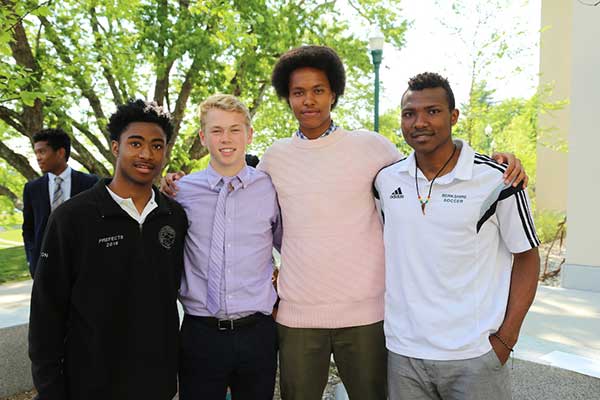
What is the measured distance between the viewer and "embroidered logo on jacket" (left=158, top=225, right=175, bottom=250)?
2631 mm

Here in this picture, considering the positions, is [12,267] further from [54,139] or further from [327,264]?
[327,264]

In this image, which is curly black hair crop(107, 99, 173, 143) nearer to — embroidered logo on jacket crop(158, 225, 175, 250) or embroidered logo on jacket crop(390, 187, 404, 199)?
embroidered logo on jacket crop(158, 225, 175, 250)

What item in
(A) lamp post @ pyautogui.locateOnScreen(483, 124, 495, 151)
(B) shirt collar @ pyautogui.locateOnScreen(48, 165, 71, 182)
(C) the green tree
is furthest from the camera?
(A) lamp post @ pyautogui.locateOnScreen(483, 124, 495, 151)

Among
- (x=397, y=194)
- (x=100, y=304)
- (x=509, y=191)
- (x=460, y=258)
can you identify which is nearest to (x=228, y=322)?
(x=100, y=304)

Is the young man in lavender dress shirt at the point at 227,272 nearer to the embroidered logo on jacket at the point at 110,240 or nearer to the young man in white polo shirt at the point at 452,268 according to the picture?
the embroidered logo on jacket at the point at 110,240

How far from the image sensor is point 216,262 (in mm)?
2801

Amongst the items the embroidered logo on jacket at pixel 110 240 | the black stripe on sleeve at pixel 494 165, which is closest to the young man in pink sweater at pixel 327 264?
the black stripe on sleeve at pixel 494 165

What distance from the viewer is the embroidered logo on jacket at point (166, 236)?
263 centimetres

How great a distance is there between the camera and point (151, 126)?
266cm

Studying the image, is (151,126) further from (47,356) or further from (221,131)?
(47,356)

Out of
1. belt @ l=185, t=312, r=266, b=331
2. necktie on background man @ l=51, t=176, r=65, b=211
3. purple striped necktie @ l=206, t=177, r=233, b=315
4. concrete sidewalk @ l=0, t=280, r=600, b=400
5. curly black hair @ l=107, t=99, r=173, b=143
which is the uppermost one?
curly black hair @ l=107, t=99, r=173, b=143

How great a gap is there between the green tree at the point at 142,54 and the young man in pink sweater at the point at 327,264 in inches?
251

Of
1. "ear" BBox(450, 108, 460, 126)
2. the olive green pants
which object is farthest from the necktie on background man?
"ear" BBox(450, 108, 460, 126)

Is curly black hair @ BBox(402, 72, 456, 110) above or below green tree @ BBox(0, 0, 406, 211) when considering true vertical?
below
